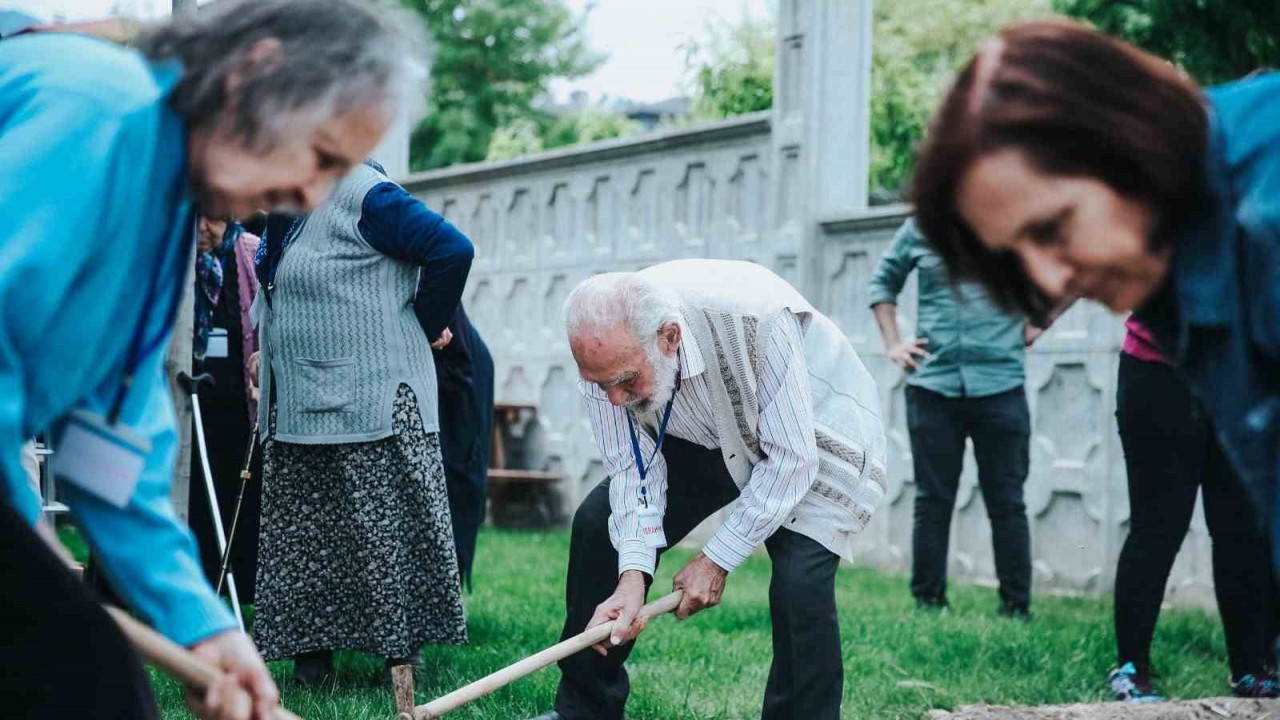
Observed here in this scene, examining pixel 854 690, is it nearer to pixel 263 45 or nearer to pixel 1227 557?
pixel 1227 557

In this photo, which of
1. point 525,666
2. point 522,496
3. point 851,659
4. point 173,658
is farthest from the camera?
point 522,496

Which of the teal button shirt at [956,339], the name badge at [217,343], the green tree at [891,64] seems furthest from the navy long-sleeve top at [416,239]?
the green tree at [891,64]

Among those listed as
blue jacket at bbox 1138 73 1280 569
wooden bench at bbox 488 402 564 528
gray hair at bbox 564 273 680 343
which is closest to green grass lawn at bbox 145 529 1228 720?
gray hair at bbox 564 273 680 343

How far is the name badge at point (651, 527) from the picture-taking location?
3852 millimetres

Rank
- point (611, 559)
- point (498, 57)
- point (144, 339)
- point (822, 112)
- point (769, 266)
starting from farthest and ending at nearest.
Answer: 1. point (498, 57)
2. point (769, 266)
3. point (822, 112)
4. point (611, 559)
5. point (144, 339)

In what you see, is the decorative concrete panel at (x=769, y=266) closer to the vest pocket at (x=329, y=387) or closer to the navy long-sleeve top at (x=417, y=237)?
the navy long-sleeve top at (x=417, y=237)

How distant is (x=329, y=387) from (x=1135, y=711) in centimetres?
264

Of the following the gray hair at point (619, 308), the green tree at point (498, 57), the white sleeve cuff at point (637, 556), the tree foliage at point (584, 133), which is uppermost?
the green tree at point (498, 57)

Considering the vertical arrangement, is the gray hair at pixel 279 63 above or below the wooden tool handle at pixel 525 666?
above

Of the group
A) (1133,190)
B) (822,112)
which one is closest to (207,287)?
(822,112)

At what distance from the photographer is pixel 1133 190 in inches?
69.9

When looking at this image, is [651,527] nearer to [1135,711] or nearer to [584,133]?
[1135,711]

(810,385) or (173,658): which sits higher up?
(810,385)

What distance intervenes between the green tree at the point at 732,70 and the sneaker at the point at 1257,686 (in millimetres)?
11679
